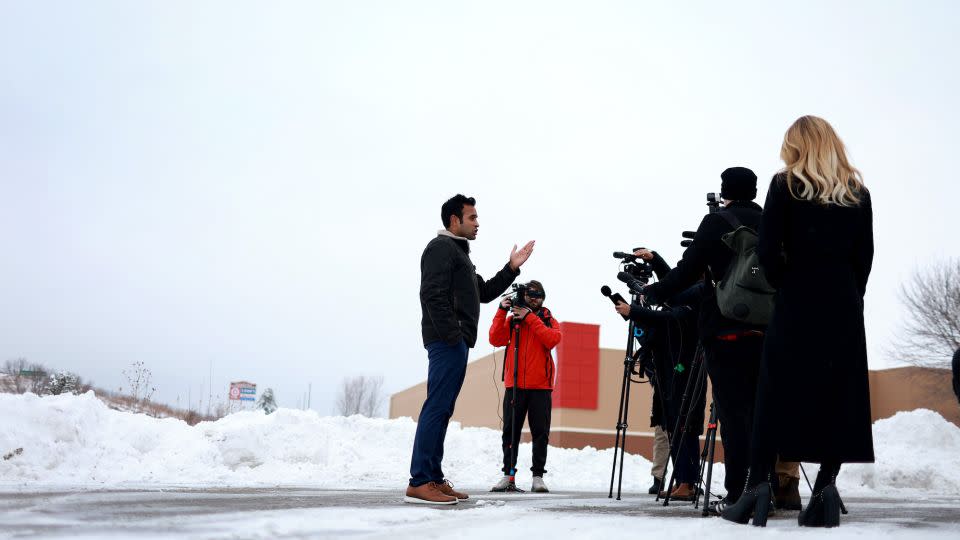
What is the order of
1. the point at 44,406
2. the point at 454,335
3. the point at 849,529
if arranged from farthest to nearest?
1. the point at 44,406
2. the point at 454,335
3. the point at 849,529

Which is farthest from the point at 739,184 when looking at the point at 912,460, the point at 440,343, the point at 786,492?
the point at 912,460

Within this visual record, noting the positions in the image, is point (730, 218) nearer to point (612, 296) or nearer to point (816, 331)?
point (816, 331)

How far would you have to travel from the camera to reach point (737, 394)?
477 cm

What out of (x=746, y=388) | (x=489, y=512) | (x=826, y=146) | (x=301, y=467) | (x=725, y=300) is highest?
(x=826, y=146)

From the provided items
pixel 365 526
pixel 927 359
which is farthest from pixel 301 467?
pixel 927 359

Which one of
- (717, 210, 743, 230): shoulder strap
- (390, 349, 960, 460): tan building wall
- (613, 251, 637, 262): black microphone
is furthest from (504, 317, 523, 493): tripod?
(390, 349, 960, 460): tan building wall

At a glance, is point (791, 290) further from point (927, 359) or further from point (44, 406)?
point (927, 359)

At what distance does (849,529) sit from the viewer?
152 inches

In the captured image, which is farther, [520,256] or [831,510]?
[520,256]

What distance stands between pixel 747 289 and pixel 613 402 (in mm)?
20181

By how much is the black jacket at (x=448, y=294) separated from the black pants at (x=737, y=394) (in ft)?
6.70

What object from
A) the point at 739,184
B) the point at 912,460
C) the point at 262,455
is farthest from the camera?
the point at 912,460

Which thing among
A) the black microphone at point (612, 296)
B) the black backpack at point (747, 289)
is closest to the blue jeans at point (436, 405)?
the black microphone at point (612, 296)

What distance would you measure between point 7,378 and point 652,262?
24.4m
